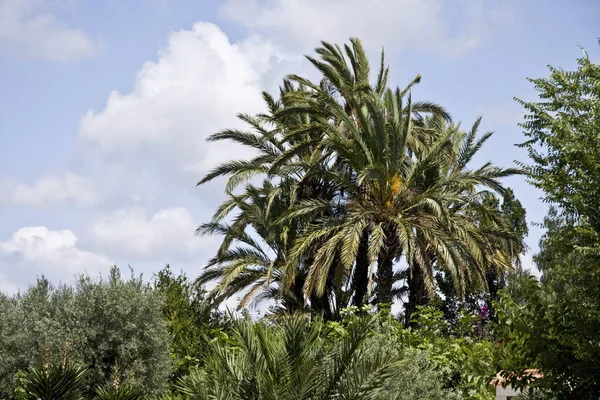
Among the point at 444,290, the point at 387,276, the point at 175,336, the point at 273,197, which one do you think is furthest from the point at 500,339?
the point at 444,290

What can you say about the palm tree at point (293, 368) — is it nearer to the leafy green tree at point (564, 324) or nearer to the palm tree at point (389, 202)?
the leafy green tree at point (564, 324)

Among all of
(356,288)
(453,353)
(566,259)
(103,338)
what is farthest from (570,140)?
(356,288)

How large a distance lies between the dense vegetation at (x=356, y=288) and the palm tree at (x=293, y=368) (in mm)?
21

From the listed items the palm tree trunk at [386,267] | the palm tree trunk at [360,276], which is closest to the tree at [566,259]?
the palm tree trunk at [386,267]

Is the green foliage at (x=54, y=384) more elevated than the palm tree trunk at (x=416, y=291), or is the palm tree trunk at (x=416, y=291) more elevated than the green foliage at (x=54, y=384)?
the palm tree trunk at (x=416, y=291)

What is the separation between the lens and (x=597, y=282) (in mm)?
8117

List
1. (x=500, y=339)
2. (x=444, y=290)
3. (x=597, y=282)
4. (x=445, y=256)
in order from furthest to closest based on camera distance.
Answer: (x=444, y=290) → (x=445, y=256) → (x=500, y=339) → (x=597, y=282)

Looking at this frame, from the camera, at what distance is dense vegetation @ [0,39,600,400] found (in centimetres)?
848

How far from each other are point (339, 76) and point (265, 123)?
3.31 metres

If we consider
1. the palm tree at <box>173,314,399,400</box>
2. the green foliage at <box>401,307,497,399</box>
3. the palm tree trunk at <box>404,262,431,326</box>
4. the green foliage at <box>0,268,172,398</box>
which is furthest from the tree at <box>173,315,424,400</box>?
the palm tree trunk at <box>404,262,431,326</box>

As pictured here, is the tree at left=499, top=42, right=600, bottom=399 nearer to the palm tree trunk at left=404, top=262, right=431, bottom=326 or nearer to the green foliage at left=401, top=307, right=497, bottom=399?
the green foliage at left=401, top=307, right=497, bottom=399

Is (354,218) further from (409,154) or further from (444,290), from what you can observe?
(444,290)

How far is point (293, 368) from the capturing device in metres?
8.93

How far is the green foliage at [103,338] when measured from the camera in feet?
57.9
